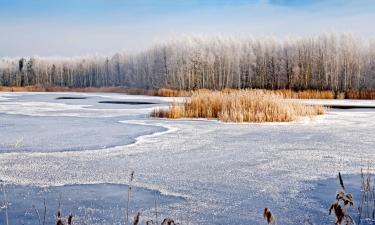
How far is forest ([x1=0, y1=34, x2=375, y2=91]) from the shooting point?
3050 centimetres

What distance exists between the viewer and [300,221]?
3.19 m

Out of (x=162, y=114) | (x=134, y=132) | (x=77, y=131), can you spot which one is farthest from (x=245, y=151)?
(x=162, y=114)

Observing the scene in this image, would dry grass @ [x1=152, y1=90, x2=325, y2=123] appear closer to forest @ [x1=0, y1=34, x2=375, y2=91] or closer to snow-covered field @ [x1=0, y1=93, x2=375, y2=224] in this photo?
snow-covered field @ [x1=0, y1=93, x2=375, y2=224]

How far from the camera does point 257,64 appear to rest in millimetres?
36375

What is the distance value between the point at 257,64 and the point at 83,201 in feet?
110

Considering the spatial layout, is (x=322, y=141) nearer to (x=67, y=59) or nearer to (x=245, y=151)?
(x=245, y=151)

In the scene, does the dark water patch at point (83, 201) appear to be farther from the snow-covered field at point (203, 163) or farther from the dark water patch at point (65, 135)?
the dark water patch at point (65, 135)

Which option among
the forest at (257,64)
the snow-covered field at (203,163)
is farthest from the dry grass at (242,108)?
the forest at (257,64)

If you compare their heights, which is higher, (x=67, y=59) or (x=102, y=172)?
(x=67, y=59)

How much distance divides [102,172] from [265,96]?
7731 millimetres

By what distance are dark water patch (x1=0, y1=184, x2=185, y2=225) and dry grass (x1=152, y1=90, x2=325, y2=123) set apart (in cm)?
754

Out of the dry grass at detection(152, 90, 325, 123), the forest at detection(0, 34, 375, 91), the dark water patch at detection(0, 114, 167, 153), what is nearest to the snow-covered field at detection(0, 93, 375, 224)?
the dark water patch at detection(0, 114, 167, 153)

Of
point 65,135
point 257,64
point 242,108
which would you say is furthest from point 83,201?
point 257,64

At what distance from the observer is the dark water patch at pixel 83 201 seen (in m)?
3.29
